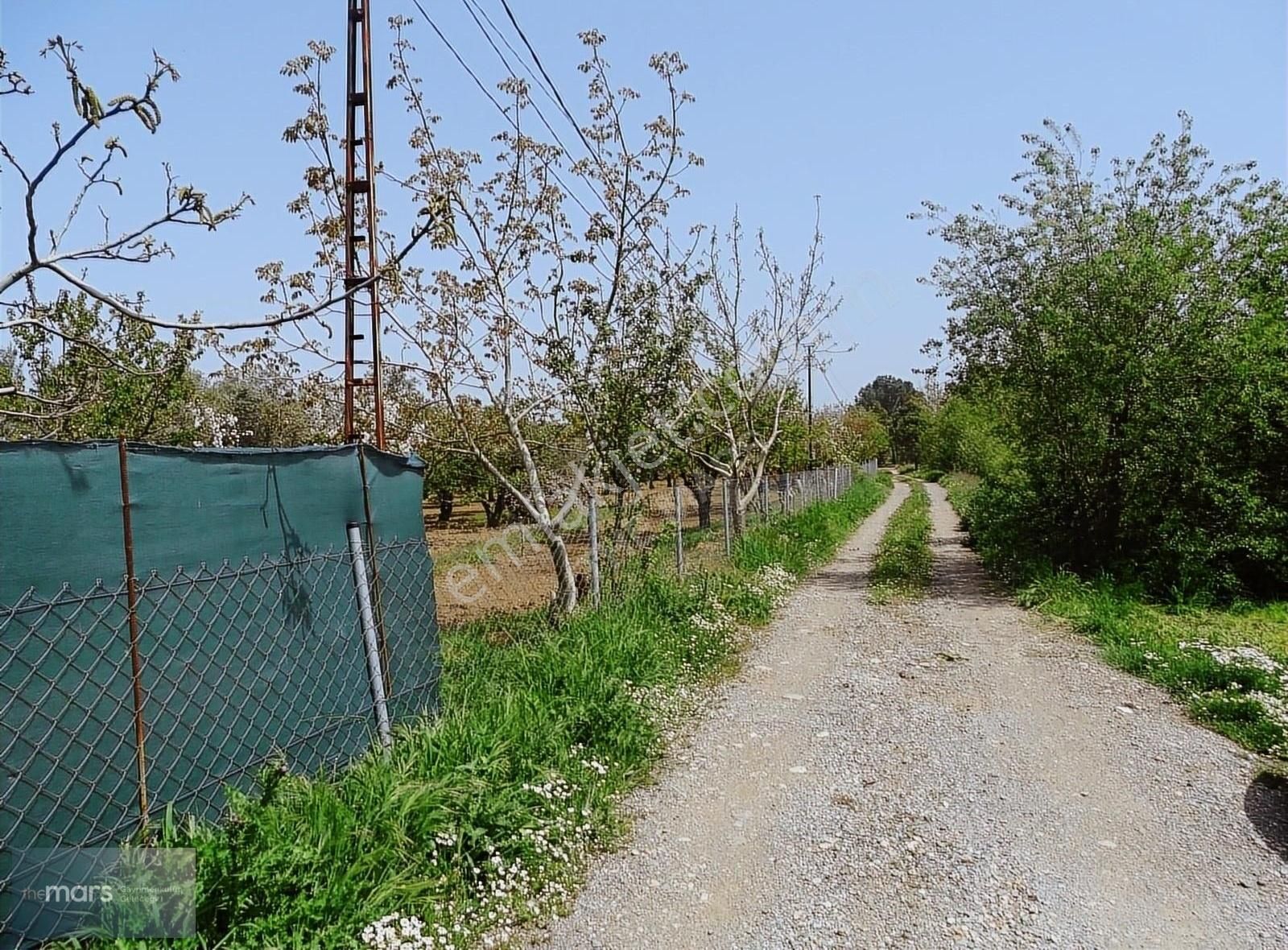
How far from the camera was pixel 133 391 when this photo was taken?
8.31 m

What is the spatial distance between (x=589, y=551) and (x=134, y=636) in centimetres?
465

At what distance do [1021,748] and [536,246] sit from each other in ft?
19.2

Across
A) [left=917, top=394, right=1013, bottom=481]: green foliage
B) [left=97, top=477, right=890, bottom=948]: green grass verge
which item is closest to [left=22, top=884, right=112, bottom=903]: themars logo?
[left=97, top=477, right=890, bottom=948]: green grass verge

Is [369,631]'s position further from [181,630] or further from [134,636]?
[134,636]

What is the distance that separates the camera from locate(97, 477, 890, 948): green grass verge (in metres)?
2.65

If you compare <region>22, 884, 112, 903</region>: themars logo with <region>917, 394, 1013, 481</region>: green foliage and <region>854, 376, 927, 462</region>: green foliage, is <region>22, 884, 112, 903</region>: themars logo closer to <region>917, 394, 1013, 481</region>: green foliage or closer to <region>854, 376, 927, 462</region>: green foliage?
<region>917, 394, 1013, 481</region>: green foliage

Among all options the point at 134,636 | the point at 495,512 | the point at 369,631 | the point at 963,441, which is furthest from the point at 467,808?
the point at 963,441

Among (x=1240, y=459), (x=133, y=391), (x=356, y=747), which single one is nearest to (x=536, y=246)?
(x=133, y=391)

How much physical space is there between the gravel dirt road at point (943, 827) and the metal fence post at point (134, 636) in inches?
57.7

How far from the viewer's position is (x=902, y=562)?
12930 millimetres

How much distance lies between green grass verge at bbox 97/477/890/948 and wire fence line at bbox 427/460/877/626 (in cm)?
145

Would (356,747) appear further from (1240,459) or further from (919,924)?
(1240,459)

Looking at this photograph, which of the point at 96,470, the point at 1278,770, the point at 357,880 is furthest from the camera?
the point at 1278,770

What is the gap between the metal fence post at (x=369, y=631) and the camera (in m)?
3.78
